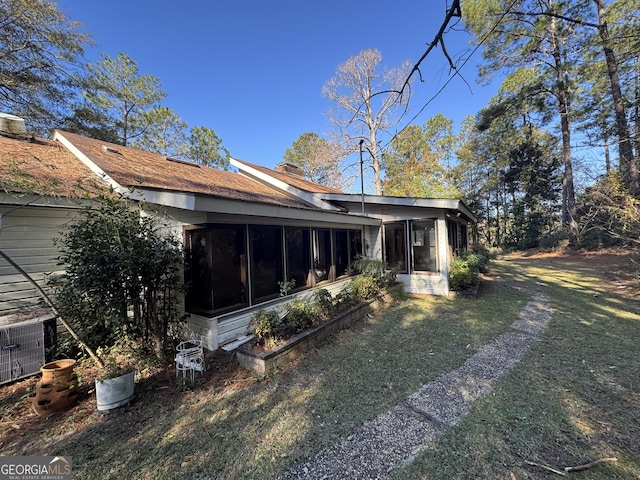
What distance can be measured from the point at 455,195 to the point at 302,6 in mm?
16141

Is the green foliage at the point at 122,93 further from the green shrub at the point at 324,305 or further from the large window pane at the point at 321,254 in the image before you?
the green shrub at the point at 324,305

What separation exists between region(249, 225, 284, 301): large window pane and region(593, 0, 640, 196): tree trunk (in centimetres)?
1233

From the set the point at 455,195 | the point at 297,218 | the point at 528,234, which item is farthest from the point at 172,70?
the point at 528,234

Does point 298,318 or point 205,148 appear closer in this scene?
point 298,318

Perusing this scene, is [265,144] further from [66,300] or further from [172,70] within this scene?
[66,300]

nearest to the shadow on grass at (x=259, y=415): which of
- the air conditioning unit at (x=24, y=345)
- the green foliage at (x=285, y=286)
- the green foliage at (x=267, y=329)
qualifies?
the green foliage at (x=267, y=329)

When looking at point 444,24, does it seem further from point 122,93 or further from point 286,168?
point 122,93

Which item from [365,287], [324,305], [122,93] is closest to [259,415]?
[324,305]

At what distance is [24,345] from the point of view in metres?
3.73

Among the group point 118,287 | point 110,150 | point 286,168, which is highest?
point 286,168

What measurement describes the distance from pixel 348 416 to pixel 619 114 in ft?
55.6

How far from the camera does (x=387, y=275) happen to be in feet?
27.5

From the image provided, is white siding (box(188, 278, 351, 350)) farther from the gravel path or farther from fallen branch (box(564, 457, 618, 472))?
fallen branch (box(564, 457, 618, 472))

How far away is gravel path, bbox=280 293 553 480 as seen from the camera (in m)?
2.22
